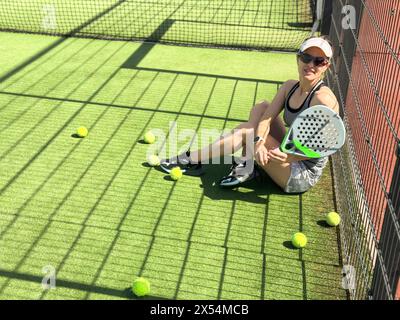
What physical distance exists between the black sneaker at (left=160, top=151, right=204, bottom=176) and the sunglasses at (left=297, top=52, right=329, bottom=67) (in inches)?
53.3

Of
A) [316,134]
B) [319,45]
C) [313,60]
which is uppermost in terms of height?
[319,45]

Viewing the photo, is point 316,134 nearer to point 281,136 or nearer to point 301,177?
point 301,177

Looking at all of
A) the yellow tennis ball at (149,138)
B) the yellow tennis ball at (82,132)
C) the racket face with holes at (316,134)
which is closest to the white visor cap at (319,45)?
the racket face with holes at (316,134)

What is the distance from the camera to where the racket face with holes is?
357cm

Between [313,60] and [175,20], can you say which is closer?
[313,60]

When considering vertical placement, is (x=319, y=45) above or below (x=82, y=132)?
above

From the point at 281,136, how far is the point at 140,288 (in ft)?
6.38

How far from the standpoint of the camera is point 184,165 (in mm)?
4617

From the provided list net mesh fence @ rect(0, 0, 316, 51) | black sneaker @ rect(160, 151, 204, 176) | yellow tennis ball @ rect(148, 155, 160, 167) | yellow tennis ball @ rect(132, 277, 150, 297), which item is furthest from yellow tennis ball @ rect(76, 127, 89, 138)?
net mesh fence @ rect(0, 0, 316, 51)

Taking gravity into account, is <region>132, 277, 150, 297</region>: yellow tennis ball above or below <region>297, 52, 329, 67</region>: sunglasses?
below

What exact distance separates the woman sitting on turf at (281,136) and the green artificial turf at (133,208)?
161 mm

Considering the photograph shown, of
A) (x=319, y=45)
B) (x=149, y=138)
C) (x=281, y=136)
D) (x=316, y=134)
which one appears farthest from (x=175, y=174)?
(x=319, y=45)

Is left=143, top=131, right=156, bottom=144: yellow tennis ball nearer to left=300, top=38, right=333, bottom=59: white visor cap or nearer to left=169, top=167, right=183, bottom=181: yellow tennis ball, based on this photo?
left=169, top=167, right=183, bottom=181: yellow tennis ball

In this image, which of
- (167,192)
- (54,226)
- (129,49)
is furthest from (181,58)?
(54,226)
